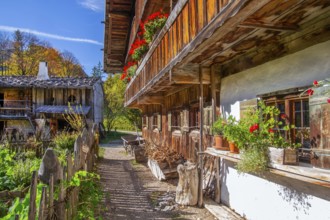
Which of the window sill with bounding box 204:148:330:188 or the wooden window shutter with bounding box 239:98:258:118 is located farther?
the wooden window shutter with bounding box 239:98:258:118

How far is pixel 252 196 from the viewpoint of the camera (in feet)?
14.7

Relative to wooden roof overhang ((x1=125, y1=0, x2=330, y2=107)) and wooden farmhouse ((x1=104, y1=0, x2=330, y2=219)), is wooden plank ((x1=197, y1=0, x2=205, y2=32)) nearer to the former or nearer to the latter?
wooden farmhouse ((x1=104, y1=0, x2=330, y2=219))

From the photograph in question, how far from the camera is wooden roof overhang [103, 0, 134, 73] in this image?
13.0 meters

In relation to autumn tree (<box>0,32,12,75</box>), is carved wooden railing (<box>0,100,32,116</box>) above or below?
below

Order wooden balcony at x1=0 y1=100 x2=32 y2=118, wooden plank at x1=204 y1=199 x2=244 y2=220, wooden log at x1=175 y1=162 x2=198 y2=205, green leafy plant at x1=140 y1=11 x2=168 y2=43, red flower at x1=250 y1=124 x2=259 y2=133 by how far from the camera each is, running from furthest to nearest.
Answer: wooden balcony at x1=0 y1=100 x2=32 y2=118, green leafy plant at x1=140 y1=11 x2=168 y2=43, wooden log at x1=175 y1=162 x2=198 y2=205, wooden plank at x1=204 y1=199 x2=244 y2=220, red flower at x1=250 y1=124 x2=259 y2=133

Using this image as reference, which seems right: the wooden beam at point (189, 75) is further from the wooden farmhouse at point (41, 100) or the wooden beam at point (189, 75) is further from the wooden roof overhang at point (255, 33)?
the wooden farmhouse at point (41, 100)

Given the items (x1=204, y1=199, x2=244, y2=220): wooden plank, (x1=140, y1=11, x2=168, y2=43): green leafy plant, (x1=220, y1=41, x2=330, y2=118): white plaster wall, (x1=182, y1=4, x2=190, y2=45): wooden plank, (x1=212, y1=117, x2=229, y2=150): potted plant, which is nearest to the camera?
(x1=220, y1=41, x2=330, y2=118): white plaster wall

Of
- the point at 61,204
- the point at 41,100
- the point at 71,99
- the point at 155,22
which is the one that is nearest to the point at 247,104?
the point at 61,204

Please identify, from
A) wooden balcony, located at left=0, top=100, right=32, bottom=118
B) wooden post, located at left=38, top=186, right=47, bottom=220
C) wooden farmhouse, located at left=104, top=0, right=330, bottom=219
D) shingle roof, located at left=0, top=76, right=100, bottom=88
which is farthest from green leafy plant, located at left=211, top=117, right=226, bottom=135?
wooden balcony, located at left=0, top=100, right=32, bottom=118

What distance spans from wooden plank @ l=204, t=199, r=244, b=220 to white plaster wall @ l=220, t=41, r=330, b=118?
1.79 meters

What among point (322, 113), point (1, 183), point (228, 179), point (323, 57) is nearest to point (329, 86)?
point (322, 113)

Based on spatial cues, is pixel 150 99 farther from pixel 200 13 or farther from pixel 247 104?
pixel 200 13

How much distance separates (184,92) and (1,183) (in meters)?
4.92

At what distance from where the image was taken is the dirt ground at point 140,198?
529 cm
